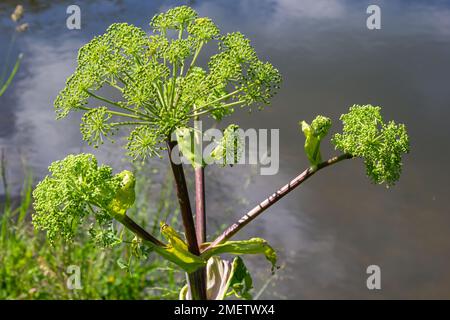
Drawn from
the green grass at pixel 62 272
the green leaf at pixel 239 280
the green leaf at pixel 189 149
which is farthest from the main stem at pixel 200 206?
the green grass at pixel 62 272

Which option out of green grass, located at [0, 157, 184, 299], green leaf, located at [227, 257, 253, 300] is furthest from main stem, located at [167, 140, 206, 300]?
green grass, located at [0, 157, 184, 299]

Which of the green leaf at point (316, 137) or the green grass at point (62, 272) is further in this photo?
the green grass at point (62, 272)

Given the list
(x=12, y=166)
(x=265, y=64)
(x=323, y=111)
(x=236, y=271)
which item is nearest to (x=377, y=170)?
(x=265, y=64)

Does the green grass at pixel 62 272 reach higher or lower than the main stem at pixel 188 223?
lower

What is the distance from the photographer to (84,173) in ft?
2.19

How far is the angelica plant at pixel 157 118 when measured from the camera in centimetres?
65

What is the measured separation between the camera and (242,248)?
0.81 metres

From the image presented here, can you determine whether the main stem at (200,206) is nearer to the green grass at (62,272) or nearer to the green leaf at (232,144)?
the green leaf at (232,144)

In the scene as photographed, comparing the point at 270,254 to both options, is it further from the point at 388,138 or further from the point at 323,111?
the point at 323,111

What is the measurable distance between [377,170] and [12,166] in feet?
9.57

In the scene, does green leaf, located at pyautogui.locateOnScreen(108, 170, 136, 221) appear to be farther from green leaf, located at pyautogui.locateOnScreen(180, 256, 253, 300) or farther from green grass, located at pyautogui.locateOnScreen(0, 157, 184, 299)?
green grass, located at pyautogui.locateOnScreen(0, 157, 184, 299)

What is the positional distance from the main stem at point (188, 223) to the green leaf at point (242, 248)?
0.02 meters

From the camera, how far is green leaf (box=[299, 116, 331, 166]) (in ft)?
2.54

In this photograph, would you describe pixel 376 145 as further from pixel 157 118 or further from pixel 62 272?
pixel 62 272
